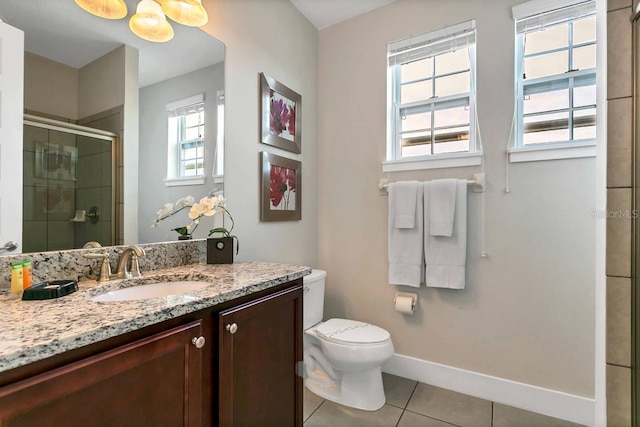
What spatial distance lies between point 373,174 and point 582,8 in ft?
4.91

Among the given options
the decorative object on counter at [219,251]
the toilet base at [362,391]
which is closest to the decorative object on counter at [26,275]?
the decorative object on counter at [219,251]

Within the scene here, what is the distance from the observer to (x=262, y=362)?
1156mm

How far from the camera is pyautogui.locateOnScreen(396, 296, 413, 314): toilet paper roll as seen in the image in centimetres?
211

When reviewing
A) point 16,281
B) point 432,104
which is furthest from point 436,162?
point 16,281

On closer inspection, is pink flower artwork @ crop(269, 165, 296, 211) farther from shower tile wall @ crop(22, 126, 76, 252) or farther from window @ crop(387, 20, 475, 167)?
shower tile wall @ crop(22, 126, 76, 252)

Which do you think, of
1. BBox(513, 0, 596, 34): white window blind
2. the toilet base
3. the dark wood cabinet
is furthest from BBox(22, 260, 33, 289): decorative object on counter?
BBox(513, 0, 596, 34): white window blind

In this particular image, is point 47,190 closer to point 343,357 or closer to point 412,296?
point 343,357

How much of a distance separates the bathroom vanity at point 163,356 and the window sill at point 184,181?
43cm

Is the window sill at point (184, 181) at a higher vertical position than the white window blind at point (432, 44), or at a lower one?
lower

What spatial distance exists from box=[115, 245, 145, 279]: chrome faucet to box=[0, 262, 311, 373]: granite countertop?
2.3 inches

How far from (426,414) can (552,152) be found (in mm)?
1664

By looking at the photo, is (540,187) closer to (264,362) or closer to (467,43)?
(467,43)

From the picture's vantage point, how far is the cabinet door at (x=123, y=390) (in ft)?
1.95

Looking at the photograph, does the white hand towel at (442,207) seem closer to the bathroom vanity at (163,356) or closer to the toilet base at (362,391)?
the toilet base at (362,391)
